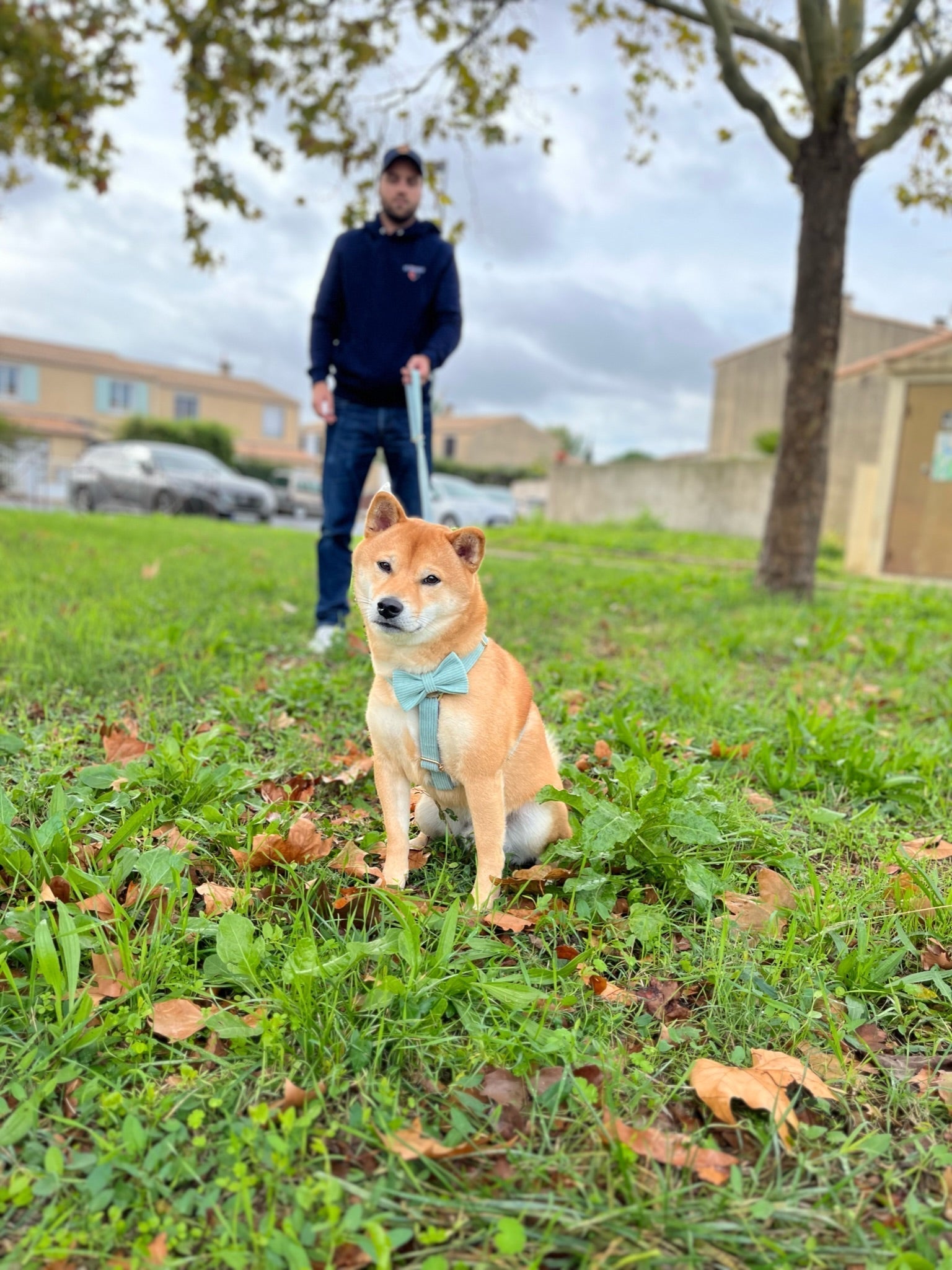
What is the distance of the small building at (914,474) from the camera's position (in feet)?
36.9

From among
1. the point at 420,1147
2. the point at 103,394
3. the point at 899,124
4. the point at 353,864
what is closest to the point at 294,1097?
the point at 420,1147

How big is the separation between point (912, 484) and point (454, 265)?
9.38 metres

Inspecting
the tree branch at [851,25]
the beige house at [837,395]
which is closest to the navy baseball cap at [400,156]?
the tree branch at [851,25]

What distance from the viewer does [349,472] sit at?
4.80 meters

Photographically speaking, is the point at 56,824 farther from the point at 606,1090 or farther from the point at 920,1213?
the point at 920,1213

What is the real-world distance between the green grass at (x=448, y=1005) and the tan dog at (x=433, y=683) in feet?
0.74

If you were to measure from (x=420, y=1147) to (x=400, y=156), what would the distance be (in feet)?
14.6

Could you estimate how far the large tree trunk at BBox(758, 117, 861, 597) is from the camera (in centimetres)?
702

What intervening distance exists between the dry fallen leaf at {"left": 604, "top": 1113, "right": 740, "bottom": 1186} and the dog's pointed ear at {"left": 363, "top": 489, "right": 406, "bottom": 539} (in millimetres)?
1463

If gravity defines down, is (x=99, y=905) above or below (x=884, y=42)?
below

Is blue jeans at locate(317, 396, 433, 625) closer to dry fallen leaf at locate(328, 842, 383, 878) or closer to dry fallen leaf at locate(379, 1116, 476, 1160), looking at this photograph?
dry fallen leaf at locate(328, 842, 383, 878)

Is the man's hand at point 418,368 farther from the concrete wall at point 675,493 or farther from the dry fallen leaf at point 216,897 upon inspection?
the concrete wall at point 675,493

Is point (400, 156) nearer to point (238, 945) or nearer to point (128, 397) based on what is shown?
point (238, 945)

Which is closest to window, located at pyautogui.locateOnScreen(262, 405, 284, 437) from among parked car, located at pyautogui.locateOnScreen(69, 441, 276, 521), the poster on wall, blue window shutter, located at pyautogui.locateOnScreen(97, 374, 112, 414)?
blue window shutter, located at pyautogui.locateOnScreen(97, 374, 112, 414)
